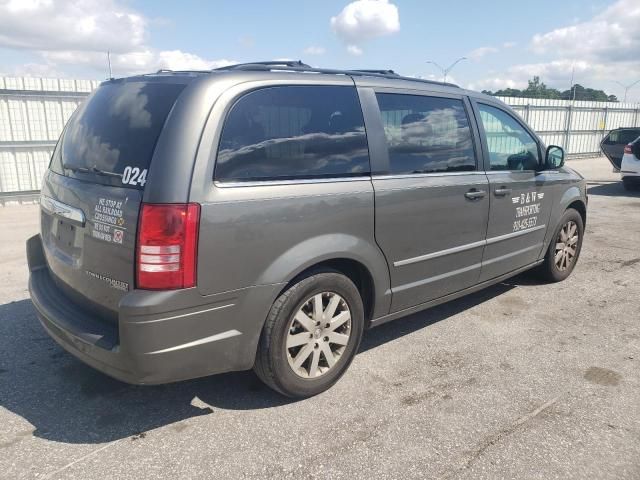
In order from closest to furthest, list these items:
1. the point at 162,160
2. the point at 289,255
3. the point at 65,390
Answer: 1. the point at 162,160
2. the point at 289,255
3. the point at 65,390

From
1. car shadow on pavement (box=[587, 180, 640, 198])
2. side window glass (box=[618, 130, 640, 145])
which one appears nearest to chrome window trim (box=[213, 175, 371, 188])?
car shadow on pavement (box=[587, 180, 640, 198])

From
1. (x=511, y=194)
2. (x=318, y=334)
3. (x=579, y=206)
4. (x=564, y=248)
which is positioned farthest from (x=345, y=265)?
(x=579, y=206)

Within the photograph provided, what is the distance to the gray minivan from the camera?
2461 mm

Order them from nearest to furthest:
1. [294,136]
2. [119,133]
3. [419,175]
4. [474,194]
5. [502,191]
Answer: [119,133]
[294,136]
[419,175]
[474,194]
[502,191]

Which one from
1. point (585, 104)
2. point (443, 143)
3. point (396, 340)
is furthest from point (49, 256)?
point (585, 104)

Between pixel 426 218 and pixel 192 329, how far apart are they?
181 centimetres

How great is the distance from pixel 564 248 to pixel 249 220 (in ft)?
13.1

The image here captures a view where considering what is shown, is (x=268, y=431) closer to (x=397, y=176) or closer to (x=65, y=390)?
(x=65, y=390)

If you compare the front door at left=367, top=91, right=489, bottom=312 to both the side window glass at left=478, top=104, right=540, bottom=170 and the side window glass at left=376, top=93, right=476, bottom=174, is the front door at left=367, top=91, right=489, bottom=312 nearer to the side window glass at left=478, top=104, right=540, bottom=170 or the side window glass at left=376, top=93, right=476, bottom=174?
the side window glass at left=376, top=93, right=476, bottom=174

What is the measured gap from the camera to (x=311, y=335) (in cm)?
304

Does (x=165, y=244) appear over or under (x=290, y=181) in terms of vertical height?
under

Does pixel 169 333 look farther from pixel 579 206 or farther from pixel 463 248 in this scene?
pixel 579 206

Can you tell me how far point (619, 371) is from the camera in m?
3.50

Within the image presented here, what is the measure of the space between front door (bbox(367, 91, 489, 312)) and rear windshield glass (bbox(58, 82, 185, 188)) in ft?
4.46
